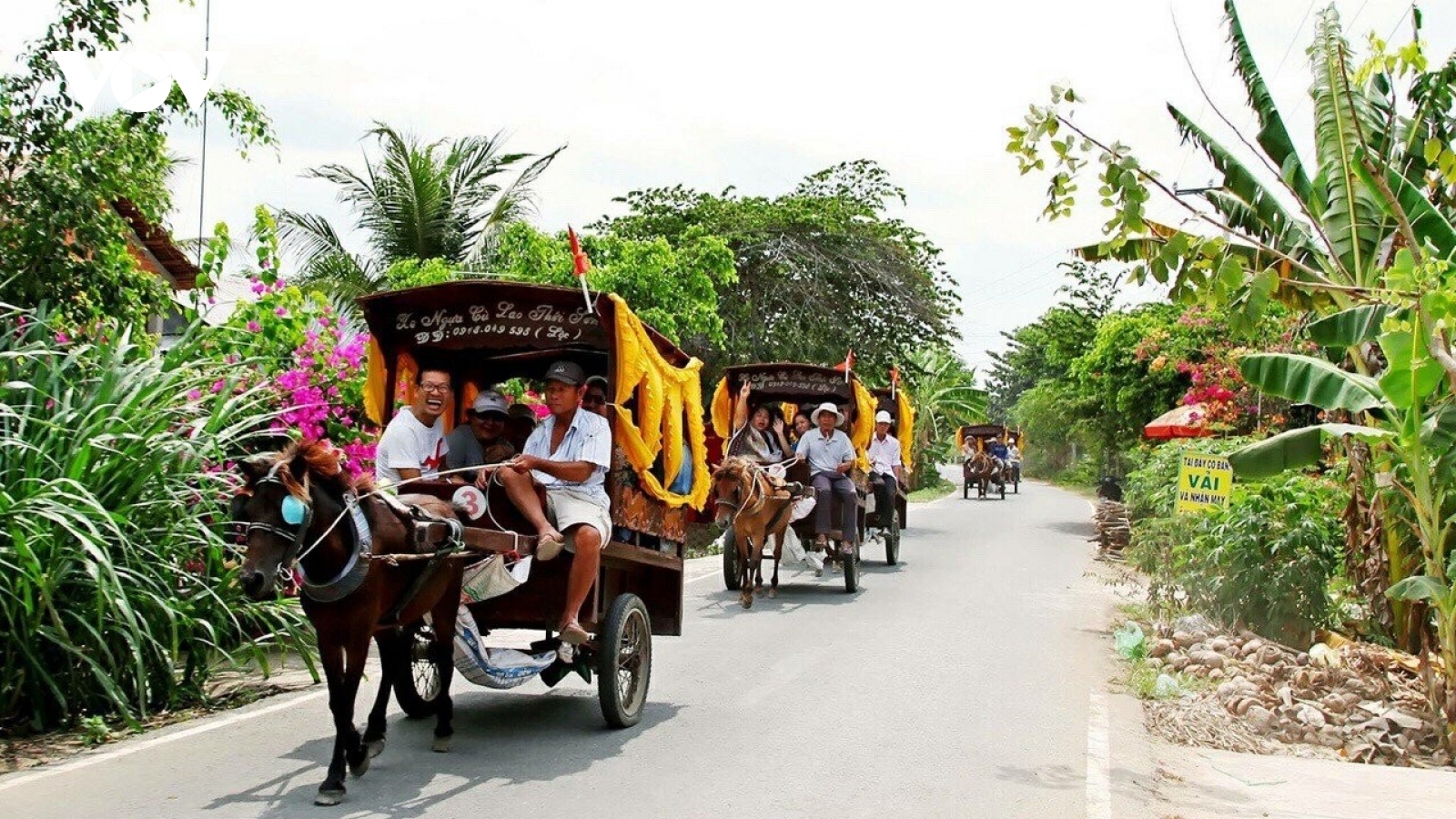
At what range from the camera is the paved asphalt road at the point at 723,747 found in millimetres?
6508

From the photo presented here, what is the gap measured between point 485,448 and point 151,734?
8.46 ft

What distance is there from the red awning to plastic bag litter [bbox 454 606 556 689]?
15.5 m

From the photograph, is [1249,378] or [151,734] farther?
[1249,378]

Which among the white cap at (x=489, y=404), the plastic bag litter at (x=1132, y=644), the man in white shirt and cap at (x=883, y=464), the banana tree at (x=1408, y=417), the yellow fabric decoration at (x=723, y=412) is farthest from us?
the man in white shirt and cap at (x=883, y=464)

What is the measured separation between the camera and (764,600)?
49.0 ft

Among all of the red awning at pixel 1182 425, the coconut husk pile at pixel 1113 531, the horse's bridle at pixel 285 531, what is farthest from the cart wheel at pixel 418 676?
the red awning at pixel 1182 425

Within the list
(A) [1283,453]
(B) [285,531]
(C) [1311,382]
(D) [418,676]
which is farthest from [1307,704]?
(B) [285,531]

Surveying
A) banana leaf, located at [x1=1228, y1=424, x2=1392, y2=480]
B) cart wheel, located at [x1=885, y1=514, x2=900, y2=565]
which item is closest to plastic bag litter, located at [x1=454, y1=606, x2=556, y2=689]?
banana leaf, located at [x1=1228, y1=424, x2=1392, y2=480]

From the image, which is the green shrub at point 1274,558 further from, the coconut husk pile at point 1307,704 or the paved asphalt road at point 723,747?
the paved asphalt road at point 723,747

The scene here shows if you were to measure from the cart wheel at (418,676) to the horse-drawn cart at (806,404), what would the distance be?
705cm

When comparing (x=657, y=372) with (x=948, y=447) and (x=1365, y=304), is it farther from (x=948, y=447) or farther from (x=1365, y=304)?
(x=948, y=447)

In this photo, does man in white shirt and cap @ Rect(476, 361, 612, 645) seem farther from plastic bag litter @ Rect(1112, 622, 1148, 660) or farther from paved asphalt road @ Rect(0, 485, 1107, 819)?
plastic bag litter @ Rect(1112, 622, 1148, 660)

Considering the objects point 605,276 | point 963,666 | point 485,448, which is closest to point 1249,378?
point 963,666

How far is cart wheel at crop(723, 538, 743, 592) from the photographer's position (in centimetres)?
1529
